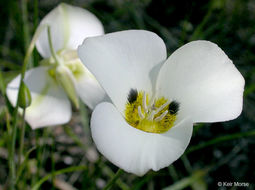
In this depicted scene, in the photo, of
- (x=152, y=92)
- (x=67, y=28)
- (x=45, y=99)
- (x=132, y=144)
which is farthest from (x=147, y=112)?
(x=67, y=28)

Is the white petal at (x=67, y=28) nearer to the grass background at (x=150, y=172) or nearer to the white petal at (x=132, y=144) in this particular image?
the grass background at (x=150, y=172)

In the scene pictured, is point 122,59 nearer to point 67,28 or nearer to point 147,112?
point 147,112

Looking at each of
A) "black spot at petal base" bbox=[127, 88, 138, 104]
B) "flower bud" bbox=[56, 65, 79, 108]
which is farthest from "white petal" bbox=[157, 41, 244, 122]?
"flower bud" bbox=[56, 65, 79, 108]

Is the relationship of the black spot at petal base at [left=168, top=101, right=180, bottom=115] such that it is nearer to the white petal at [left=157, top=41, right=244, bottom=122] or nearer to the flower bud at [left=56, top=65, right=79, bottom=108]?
the white petal at [left=157, top=41, right=244, bottom=122]

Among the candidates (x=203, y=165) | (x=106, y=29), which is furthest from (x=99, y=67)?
(x=106, y=29)

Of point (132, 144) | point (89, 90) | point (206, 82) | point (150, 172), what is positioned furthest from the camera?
point (150, 172)
